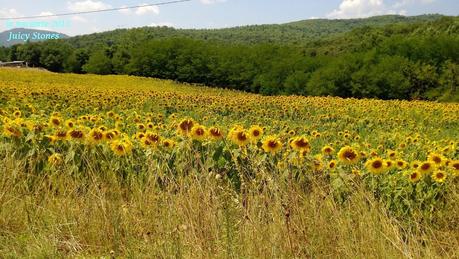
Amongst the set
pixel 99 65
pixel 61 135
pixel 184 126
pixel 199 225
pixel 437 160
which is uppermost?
pixel 99 65

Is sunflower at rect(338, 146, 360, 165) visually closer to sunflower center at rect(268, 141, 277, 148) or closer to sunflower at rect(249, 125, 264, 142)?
sunflower center at rect(268, 141, 277, 148)

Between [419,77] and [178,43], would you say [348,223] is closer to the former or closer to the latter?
[419,77]

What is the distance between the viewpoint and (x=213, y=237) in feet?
8.99

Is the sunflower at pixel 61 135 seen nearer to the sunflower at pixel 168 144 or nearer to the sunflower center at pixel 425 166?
the sunflower at pixel 168 144

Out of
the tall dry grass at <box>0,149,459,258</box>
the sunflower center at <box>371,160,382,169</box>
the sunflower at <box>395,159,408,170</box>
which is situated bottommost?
the tall dry grass at <box>0,149,459,258</box>

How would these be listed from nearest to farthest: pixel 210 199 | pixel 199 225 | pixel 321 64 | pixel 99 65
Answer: pixel 199 225, pixel 210 199, pixel 321 64, pixel 99 65

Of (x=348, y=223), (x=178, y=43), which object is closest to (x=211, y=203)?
(x=348, y=223)

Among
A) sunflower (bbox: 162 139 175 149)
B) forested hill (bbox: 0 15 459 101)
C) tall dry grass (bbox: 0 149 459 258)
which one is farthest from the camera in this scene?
forested hill (bbox: 0 15 459 101)

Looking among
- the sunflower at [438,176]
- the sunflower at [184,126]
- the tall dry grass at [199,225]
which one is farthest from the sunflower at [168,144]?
the sunflower at [438,176]

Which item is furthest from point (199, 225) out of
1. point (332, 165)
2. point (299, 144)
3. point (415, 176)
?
point (415, 176)

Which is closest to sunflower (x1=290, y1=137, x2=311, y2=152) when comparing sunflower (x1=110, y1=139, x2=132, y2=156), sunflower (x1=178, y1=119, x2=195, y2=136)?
sunflower (x1=178, y1=119, x2=195, y2=136)

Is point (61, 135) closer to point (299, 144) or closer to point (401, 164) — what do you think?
point (299, 144)

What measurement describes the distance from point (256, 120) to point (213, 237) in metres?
8.97

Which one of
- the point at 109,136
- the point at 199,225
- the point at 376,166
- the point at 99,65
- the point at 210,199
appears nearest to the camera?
the point at 199,225
